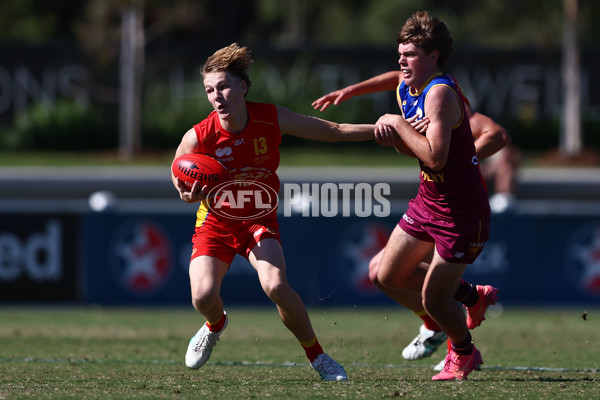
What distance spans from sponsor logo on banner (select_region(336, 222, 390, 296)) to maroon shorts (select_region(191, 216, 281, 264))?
254 inches

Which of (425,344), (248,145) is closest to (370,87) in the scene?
(248,145)

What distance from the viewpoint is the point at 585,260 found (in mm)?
13031

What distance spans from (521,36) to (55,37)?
63.4 feet

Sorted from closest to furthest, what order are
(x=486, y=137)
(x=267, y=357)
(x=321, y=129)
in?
1. (x=321, y=129)
2. (x=486, y=137)
3. (x=267, y=357)

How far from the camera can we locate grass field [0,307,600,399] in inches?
235

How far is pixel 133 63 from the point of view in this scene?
24.6 metres

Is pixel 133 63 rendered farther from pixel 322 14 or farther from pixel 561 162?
pixel 322 14

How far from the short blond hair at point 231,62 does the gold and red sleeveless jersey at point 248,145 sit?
0.87 feet

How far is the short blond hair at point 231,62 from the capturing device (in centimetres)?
652

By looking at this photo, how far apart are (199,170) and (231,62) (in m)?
0.71

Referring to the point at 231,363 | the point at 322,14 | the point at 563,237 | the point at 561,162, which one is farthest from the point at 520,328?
the point at 322,14

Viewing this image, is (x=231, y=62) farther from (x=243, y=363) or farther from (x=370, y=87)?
(x=243, y=363)

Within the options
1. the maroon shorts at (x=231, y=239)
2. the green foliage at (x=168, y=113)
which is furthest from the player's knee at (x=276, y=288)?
the green foliage at (x=168, y=113)

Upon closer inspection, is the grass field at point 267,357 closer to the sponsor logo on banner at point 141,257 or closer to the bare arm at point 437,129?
the sponsor logo on banner at point 141,257
